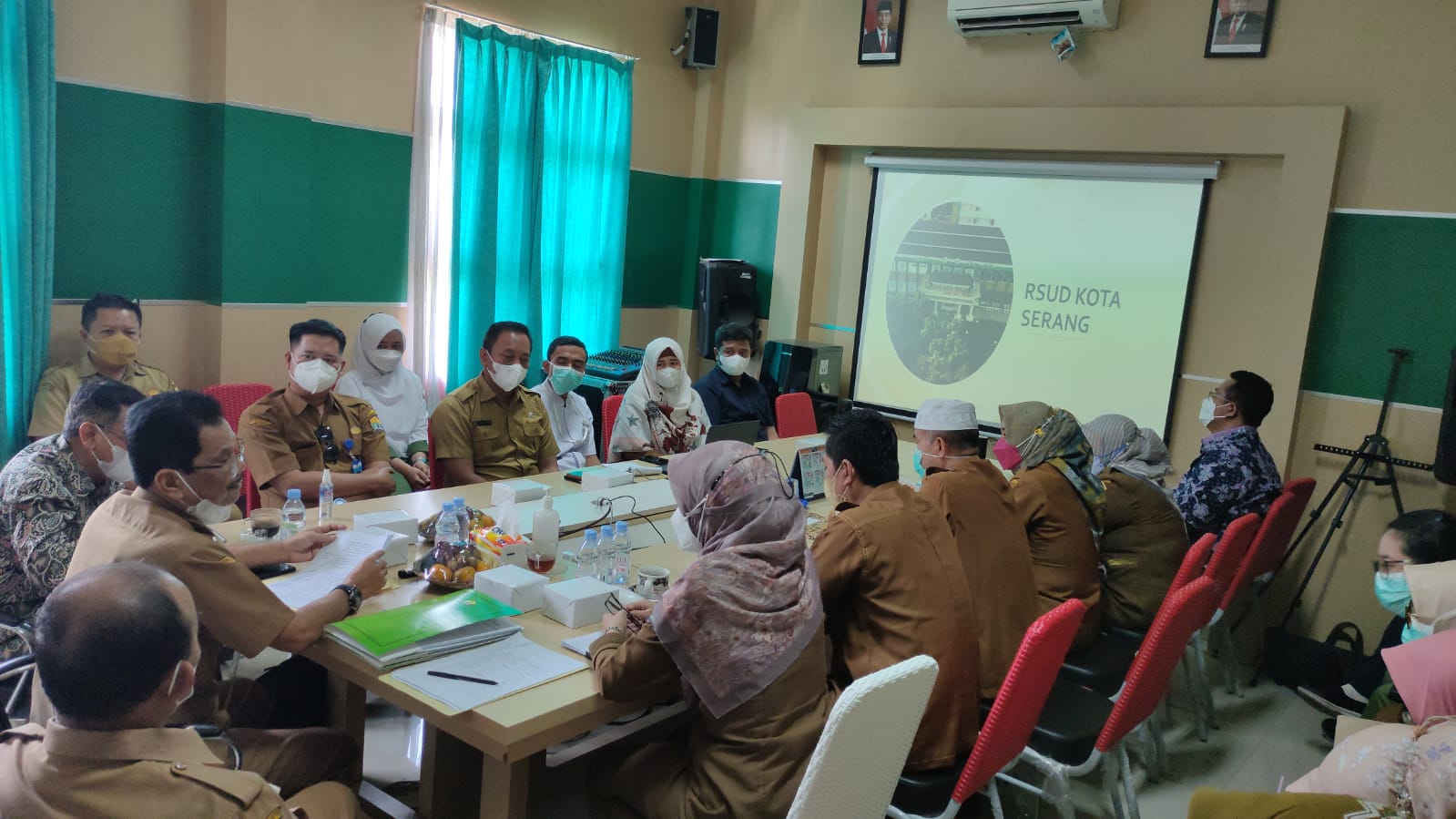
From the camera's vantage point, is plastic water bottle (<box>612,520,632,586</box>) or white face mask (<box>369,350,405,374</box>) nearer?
plastic water bottle (<box>612,520,632,586</box>)

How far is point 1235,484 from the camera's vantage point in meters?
4.13

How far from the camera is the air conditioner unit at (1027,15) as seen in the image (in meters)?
5.05

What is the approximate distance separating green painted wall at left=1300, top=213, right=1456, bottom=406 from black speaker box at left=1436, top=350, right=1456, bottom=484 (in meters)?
0.32

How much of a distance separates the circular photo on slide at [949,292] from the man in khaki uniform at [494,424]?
2.74 m

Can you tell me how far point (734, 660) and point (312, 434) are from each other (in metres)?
2.32

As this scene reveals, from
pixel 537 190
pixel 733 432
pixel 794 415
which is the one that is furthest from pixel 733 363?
pixel 537 190

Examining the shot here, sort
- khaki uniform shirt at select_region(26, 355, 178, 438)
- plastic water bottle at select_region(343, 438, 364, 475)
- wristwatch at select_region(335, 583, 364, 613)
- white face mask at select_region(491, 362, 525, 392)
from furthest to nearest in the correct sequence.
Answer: white face mask at select_region(491, 362, 525, 392) → khaki uniform shirt at select_region(26, 355, 178, 438) → plastic water bottle at select_region(343, 438, 364, 475) → wristwatch at select_region(335, 583, 364, 613)

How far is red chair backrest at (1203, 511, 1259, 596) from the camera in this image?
3.27 m

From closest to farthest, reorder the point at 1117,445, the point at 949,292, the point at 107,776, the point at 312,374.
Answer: the point at 107,776 → the point at 312,374 → the point at 1117,445 → the point at 949,292

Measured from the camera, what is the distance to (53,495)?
2.36m

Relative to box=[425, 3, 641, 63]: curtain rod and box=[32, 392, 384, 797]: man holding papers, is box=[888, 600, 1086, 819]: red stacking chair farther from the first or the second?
box=[425, 3, 641, 63]: curtain rod

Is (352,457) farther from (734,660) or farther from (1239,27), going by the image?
(1239,27)

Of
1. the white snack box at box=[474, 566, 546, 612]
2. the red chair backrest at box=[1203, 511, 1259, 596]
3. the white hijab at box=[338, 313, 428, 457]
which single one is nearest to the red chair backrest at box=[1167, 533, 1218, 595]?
the red chair backrest at box=[1203, 511, 1259, 596]

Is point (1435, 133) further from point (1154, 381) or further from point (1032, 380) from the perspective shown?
point (1032, 380)
